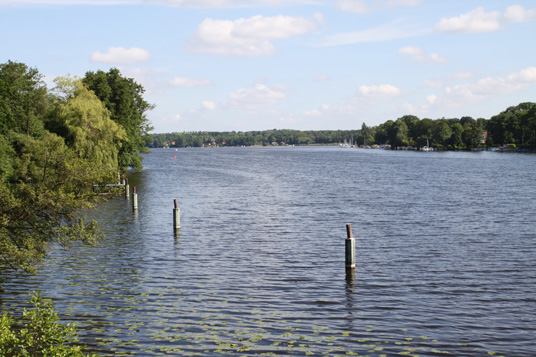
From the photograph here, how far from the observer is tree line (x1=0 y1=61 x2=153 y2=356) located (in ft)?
55.8

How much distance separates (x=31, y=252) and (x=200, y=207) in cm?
3475

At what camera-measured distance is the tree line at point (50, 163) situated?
1700 centimetres

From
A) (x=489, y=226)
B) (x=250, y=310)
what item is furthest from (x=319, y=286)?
(x=489, y=226)

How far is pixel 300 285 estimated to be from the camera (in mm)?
24047

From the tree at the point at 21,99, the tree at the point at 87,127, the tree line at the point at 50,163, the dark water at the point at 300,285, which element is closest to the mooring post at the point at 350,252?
the dark water at the point at 300,285

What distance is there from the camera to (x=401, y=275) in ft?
84.7

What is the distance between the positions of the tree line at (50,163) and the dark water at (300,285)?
2282 millimetres

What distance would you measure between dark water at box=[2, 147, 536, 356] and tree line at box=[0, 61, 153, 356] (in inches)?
89.9

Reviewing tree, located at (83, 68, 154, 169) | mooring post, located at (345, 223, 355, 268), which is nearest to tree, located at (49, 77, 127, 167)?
tree, located at (83, 68, 154, 169)

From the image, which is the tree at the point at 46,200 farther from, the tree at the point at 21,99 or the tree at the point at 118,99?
the tree at the point at 118,99

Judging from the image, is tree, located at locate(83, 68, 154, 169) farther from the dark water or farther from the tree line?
the dark water

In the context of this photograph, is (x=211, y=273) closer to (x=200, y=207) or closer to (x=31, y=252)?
(x=31, y=252)

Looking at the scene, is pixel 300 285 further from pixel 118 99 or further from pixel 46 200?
pixel 118 99

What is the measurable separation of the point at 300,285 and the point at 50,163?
11.9m
